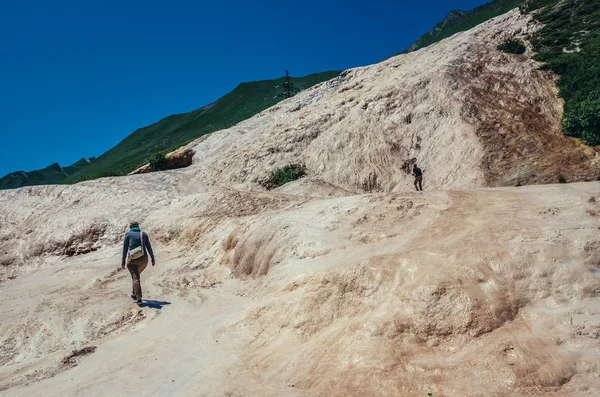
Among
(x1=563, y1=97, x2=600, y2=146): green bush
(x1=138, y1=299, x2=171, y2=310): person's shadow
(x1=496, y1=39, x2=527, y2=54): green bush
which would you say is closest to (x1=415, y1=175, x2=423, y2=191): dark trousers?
(x1=563, y1=97, x2=600, y2=146): green bush

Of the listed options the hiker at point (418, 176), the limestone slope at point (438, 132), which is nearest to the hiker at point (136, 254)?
the hiker at point (418, 176)

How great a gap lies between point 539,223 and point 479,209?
1.63m

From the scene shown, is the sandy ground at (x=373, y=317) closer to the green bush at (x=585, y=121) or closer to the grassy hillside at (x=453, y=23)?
the green bush at (x=585, y=121)

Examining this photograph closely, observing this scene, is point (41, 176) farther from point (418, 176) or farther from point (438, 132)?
point (418, 176)

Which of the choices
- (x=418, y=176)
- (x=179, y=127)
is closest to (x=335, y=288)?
(x=418, y=176)

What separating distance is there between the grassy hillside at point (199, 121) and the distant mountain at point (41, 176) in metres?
9.50

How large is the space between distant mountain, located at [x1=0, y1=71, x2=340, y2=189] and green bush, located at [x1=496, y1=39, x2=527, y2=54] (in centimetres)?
4697

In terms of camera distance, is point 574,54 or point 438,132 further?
point 574,54

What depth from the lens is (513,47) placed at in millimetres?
25781

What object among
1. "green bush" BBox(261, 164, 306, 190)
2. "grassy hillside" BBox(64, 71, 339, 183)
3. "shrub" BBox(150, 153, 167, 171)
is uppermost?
"grassy hillside" BBox(64, 71, 339, 183)

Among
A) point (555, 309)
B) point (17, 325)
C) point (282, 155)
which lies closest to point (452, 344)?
point (555, 309)

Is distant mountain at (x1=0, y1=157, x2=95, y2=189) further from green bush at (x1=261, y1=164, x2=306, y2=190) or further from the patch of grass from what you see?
the patch of grass

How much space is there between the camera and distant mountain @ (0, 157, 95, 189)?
274 feet

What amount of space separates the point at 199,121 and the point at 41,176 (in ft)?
139
